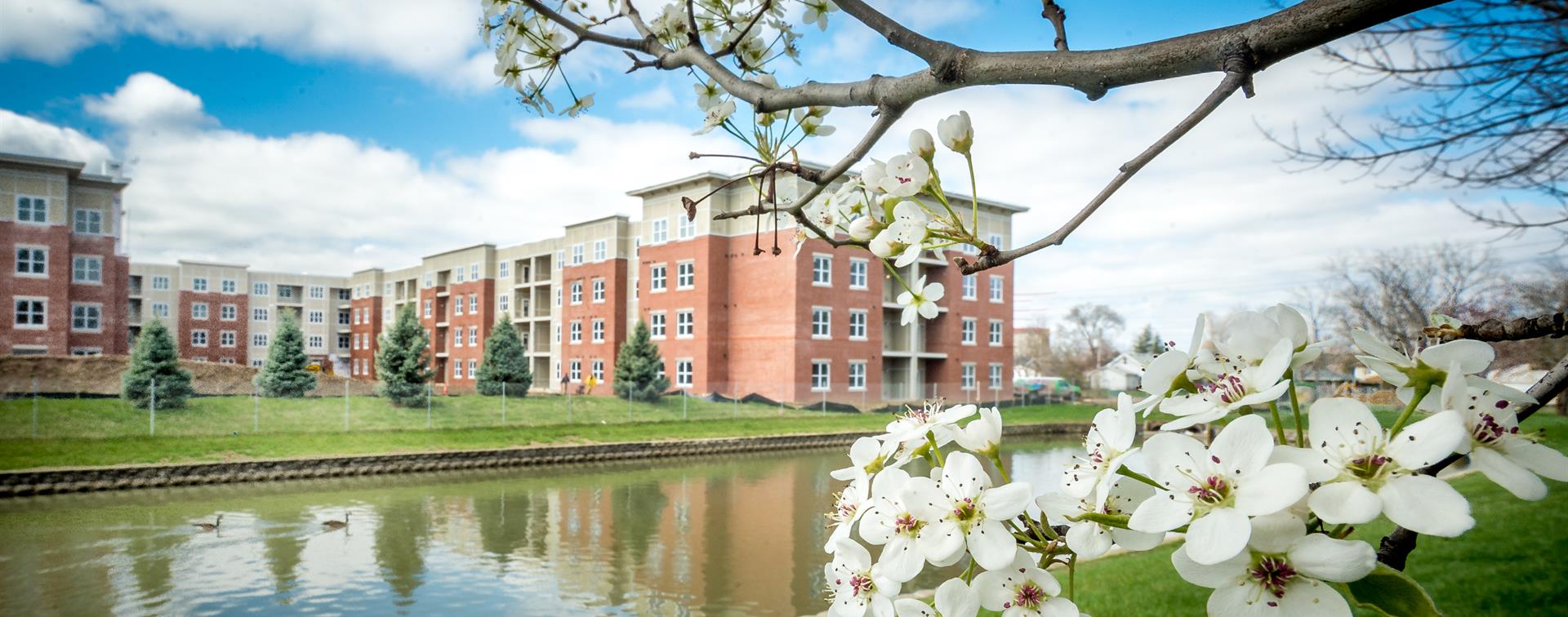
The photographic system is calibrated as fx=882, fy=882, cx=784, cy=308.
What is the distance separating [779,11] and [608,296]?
37560 millimetres

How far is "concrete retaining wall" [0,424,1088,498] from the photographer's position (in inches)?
635

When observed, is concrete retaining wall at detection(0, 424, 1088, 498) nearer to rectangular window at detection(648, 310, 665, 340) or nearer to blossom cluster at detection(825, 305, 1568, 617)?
rectangular window at detection(648, 310, 665, 340)

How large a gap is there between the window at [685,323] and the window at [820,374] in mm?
5075

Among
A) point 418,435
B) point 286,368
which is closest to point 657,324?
point 286,368

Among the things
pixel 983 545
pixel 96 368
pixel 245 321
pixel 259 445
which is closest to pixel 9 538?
pixel 259 445

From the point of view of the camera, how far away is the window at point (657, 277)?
35.8 m

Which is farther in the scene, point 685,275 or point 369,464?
point 685,275

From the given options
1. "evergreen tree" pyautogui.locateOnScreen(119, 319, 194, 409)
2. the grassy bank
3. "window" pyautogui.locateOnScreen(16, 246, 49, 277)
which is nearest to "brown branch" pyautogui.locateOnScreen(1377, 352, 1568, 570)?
the grassy bank

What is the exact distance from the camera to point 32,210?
108 ft

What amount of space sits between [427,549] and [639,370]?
65.0ft

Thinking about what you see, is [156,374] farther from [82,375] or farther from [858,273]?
[858,273]

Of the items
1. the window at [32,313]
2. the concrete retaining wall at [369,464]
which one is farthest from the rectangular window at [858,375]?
the window at [32,313]

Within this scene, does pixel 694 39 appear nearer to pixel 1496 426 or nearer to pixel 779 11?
pixel 779 11

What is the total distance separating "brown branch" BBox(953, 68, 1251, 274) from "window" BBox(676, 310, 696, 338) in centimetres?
3319
